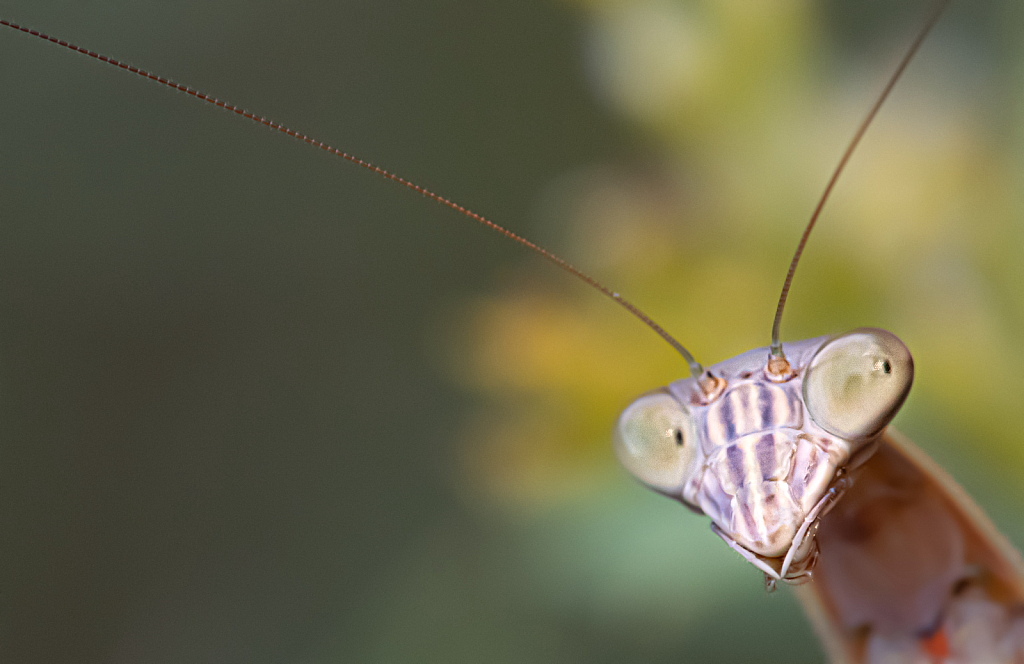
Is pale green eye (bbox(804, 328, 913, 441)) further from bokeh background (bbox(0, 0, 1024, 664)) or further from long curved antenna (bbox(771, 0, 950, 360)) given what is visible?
bokeh background (bbox(0, 0, 1024, 664))

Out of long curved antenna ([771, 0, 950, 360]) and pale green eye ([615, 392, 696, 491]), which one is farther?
pale green eye ([615, 392, 696, 491])

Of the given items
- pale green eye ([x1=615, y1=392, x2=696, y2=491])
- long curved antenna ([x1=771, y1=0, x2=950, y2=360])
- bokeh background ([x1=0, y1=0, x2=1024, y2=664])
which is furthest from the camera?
bokeh background ([x1=0, y1=0, x2=1024, y2=664])

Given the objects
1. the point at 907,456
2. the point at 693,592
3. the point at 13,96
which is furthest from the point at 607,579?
the point at 13,96

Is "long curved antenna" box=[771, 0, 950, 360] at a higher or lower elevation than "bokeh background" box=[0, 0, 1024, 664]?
higher

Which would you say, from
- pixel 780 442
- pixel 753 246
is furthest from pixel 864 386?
pixel 753 246

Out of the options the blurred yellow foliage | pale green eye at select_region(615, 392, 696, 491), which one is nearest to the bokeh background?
the blurred yellow foliage

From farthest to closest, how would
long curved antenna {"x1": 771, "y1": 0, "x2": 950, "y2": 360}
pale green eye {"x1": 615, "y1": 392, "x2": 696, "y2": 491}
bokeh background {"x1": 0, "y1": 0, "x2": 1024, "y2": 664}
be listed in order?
bokeh background {"x1": 0, "y1": 0, "x2": 1024, "y2": 664} → pale green eye {"x1": 615, "y1": 392, "x2": 696, "y2": 491} → long curved antenna {"x1": 771, "y1": 0, "x2": 950, "y2": 360}

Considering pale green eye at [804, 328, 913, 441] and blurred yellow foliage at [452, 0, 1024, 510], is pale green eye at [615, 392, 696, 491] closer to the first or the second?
pale green eye at [804, 328, 913, 441]

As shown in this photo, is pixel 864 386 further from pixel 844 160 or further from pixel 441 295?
pixel 441 295
